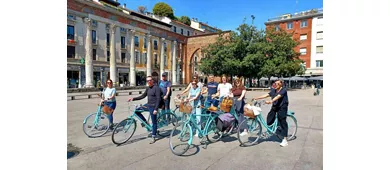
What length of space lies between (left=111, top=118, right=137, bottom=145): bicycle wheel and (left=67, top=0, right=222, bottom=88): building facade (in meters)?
27.7

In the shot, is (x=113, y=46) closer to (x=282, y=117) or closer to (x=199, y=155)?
(x=199, y=155)

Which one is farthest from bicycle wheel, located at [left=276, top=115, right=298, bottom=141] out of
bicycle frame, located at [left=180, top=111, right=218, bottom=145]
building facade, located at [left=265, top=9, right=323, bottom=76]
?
building facade, located at [left=265, top=9, right=323, bottom=76]

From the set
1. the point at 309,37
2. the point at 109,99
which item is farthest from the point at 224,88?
the point at 309,37

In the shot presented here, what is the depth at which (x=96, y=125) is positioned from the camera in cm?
550

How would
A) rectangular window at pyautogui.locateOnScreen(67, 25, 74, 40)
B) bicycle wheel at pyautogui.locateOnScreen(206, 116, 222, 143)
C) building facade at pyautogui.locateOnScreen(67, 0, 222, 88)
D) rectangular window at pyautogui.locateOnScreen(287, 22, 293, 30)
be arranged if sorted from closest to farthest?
bicycle wheel at pyautogui.locateOnScreen(206, 116, 222, 143), rectangular window at pyautogui.locateOnScreen(67, 25, 74, 40), building facade at pyautogui.locateOnScreen(67, 0, 222, 88), rectangular window at pyautogui.locateOnScreen(287, 22, 293, 30)

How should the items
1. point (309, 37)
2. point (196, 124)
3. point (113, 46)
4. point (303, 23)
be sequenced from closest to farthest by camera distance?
point (196, 124)
point (113, 46)
point (309, 37)
point (303, 23)

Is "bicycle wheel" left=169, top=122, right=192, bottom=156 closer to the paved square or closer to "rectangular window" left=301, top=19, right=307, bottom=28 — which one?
the paved square

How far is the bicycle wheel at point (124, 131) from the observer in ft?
15.1

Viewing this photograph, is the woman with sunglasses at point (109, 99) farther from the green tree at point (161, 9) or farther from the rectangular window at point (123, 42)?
the green tree at point (161, 9)

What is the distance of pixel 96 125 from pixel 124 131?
1.27m

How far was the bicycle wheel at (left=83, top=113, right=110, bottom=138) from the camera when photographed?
536 centimetres
